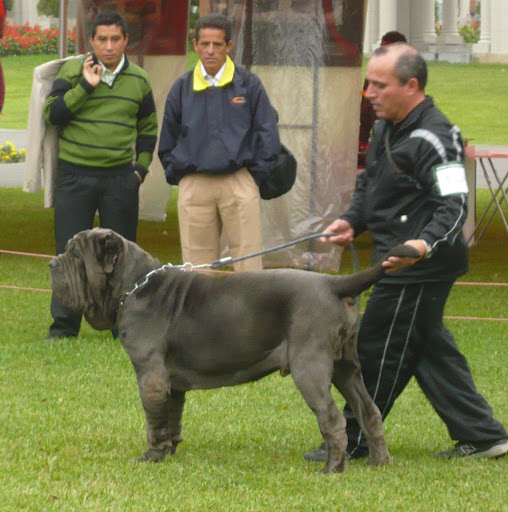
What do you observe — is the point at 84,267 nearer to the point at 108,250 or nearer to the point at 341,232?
the point at 108,250

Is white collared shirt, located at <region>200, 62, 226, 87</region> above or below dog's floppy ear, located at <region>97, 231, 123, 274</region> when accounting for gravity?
above

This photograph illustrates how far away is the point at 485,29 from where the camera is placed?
4562 centimetres

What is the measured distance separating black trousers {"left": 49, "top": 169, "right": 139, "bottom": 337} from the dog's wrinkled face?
292cm

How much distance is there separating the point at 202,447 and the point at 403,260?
1.63 metres

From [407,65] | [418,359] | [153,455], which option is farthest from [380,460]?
[407,65]

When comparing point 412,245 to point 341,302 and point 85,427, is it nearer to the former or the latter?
point 341,302

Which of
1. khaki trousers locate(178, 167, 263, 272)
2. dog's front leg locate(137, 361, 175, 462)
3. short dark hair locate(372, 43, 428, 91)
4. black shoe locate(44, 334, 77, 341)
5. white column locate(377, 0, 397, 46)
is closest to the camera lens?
short dark hair locate(372, 43, 428, 91)

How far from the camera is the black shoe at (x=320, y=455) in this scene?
18.8 ft

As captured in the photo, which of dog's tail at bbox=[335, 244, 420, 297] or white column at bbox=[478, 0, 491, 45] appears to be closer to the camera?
dog's tail at bbox=[335, 244, 420, 297]

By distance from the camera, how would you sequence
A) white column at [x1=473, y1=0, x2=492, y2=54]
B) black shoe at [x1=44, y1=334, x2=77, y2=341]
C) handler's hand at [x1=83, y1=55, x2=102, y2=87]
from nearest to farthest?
handler's hand at [x1=83, y1=55, x2=102, y2=87] → black shoe at [x1=44, y1=334, x2=77, y2=341] → white column at [x1=473, y1=0, x2=492, y2=54]

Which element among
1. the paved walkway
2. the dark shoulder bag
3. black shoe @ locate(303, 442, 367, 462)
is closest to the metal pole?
the dark shoulder bag

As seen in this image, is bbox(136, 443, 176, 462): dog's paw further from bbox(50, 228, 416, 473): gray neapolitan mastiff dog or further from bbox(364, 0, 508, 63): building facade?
bbox(364, 0, 508, 63): building facade

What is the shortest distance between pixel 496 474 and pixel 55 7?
4568 centimetres

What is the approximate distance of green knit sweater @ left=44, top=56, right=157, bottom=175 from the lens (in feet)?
27.4
